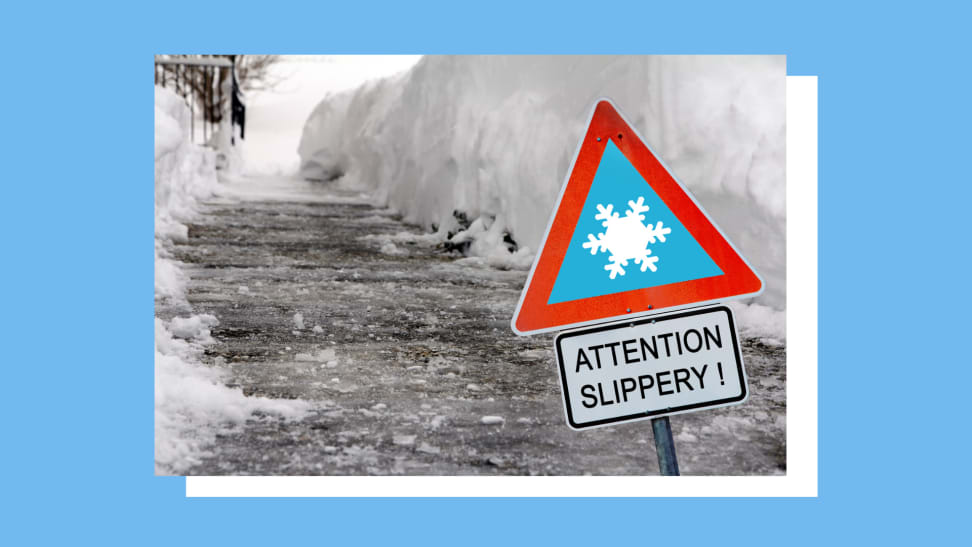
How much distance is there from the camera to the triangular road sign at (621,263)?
94.6 inches

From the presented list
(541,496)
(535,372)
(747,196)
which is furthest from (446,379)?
(747,196)

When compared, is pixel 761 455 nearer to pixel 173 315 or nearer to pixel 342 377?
pixel 342 377

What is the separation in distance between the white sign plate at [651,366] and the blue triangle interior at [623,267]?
0.10m

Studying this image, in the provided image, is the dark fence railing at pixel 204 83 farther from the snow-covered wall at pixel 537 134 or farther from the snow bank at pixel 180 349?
the snow-covered wall at pixel 537 134

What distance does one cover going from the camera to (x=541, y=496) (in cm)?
341

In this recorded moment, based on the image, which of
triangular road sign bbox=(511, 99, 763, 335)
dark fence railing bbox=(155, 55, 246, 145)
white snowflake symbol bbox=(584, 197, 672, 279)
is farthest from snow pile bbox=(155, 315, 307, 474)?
white snowflake symbol bbox=(584, 197, 672, 279)

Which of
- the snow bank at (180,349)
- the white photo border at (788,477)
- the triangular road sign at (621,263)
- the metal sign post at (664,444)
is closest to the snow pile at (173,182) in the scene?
the snow bank at (180,349)

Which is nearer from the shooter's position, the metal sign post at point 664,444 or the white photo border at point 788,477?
the metal sign post at point 664,444

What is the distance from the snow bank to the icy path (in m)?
0.05

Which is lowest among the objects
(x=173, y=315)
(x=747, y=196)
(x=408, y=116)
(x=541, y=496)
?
(x=541, y=496)

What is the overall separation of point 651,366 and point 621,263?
266 mm

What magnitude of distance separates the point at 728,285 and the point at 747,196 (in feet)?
3.61

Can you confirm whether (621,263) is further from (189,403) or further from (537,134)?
(189,403)

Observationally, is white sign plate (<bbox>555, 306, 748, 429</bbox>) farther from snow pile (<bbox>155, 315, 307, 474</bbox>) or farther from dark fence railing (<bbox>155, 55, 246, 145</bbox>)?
dark fence railing (<bbox>155, 55, 246, 145</bbox>)
